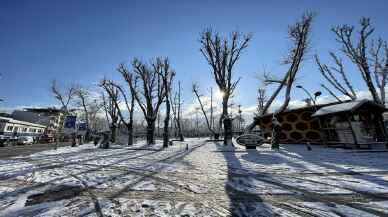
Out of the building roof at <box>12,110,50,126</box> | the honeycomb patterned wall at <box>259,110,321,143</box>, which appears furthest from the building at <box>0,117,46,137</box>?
the honeycomb patterned wall at <box>259,110,321,143</box>

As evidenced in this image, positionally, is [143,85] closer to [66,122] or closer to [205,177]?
[66,122]

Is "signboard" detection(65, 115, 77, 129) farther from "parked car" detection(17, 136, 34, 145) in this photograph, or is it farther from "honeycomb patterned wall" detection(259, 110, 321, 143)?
"parked car" detection(17, 136, 34, 145)

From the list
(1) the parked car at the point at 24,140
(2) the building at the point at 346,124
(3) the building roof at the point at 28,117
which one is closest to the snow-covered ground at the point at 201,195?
(2) the building at the point at 346,124

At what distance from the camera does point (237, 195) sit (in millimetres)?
4277

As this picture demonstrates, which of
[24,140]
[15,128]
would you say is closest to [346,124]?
[24,140]

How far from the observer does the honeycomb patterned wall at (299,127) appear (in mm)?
19797

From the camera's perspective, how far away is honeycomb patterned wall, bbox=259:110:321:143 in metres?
19.8

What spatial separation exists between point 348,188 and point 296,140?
1808cm

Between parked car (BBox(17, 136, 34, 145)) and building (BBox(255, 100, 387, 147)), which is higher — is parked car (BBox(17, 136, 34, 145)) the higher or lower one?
the lower one

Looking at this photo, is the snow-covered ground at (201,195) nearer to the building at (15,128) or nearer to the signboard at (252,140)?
the signboard at (252,140)

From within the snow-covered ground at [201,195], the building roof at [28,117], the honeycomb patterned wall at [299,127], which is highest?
the building roof at [28,117]

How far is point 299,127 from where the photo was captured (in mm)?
20859

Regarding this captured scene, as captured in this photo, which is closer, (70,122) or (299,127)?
(70,122)

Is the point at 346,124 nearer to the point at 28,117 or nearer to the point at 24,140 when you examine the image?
the point at 24,140
